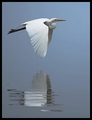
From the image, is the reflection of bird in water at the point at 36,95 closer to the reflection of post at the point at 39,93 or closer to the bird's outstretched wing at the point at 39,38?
the reflection of post at the point at 39,93

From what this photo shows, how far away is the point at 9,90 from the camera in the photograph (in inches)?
64.4

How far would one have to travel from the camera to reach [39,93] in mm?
1509

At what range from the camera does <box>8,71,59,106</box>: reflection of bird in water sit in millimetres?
1366

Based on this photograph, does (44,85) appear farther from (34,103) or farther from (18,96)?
(34,103)

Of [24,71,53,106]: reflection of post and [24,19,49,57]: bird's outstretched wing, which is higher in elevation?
[24,19,49,57]: bird's outstretched wing

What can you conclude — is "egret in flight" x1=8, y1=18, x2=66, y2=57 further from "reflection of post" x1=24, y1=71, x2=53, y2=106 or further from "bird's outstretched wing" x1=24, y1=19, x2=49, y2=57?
"reflection of post" x1=24, y1=71, x2=53, y2=106

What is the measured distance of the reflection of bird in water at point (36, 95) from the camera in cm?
137

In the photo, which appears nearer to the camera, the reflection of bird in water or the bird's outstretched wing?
the reflection of bird in water

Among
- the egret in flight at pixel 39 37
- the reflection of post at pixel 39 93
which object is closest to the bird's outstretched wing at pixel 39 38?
the egret in flight at pixel 39 37

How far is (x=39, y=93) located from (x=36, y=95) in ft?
0.12

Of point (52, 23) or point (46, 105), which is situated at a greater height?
point (52, 23)

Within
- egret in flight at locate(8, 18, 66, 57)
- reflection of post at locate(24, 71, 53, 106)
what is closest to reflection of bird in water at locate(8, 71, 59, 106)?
reflection of post at locate(24, 71, 53, 106)

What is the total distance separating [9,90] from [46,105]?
0.39 meters

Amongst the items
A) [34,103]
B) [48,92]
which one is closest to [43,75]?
[48,92]
